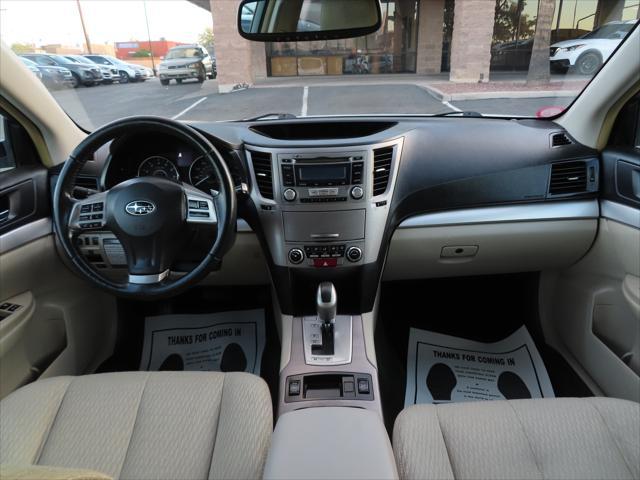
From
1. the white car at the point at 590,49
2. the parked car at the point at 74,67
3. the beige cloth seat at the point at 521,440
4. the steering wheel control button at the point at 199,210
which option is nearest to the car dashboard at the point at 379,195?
the steering wheel control button at the point at 199,210

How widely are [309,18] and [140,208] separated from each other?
0.92 m

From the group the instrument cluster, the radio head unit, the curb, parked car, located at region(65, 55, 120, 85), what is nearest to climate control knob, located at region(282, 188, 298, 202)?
the radio head unit

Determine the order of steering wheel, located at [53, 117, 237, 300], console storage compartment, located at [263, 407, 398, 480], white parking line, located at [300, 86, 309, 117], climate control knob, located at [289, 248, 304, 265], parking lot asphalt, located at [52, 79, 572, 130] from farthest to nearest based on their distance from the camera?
white parking line, located at [300, 86, 309, 117] < parking lot asphalt, located at [52, 79, 572, 130] < climate control knob, located at [289, 248, 304, 265] < steering wheel, located at [53, 117, 237, 300] < console storage compartment, located at [263, 407, 398, 480]

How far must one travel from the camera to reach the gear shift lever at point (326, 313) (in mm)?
1711

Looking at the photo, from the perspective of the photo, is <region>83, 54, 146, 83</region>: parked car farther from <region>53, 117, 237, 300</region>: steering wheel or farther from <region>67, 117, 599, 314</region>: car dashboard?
<region>53, 117, 237, 300</region>: steering wheel

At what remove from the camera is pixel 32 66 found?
5.82 feet

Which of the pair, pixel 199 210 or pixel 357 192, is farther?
pixel 357 192

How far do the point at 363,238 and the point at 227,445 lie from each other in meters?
0.93

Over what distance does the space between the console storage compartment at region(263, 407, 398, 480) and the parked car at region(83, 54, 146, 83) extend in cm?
299

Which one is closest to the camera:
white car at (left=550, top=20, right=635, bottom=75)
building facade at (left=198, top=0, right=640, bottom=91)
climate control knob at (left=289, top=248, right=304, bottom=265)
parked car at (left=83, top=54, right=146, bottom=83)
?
white car at (left=550, top=20, right=635, bottom=75)

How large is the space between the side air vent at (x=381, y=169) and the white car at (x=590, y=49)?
92 cm

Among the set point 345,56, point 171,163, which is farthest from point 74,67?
point 345,56

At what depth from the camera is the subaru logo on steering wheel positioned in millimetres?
1468

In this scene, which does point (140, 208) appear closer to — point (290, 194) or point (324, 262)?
point (290, 194)
